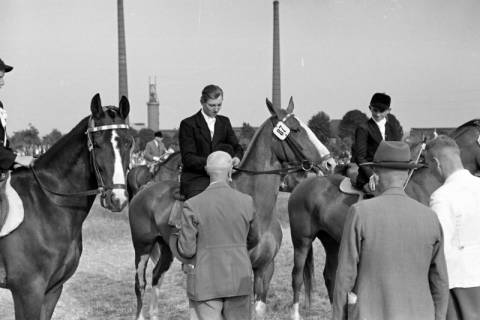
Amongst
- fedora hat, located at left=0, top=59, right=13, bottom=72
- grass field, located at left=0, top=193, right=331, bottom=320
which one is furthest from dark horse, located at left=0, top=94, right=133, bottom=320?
grass field, located at left=0, top=193, right=331, bottom=320

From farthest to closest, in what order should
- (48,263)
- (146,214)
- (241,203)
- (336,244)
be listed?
(336,244) → (146,214) → (48,263) → (241,203)

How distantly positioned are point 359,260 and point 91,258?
421 inches

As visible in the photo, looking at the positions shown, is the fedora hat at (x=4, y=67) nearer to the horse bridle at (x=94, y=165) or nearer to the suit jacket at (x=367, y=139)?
the horse bridle at (x=94, y=165)

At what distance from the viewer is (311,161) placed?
695 centimetres

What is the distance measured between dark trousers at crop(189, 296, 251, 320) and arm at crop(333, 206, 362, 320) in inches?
49.3

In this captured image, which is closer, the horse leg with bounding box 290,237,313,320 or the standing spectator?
the horse leg with bounding box 290,237,313,320

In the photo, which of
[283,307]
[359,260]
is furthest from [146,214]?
[359,260]

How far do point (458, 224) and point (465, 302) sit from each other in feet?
2.24

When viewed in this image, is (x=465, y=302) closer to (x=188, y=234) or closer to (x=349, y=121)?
(x=188, y=234)

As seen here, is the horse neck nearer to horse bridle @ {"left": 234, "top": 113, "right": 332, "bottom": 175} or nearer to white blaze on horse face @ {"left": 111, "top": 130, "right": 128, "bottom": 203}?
horse bridle @ {"left": 234, "top": 113, "right": 332, "bottom": 175}

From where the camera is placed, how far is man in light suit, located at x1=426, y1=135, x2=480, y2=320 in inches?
156

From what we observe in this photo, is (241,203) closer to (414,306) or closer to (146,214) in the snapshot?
(414,306)

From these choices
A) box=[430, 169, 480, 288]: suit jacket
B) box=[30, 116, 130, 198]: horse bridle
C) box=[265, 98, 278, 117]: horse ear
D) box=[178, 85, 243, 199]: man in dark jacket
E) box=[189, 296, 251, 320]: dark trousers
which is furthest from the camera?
box=[265, 98, 278, 117]: horse ear

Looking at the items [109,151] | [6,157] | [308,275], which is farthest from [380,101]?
[6,157]
